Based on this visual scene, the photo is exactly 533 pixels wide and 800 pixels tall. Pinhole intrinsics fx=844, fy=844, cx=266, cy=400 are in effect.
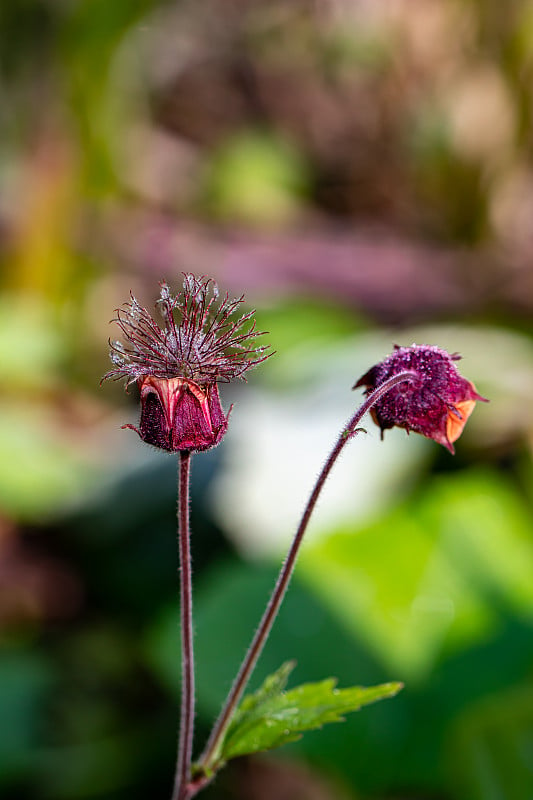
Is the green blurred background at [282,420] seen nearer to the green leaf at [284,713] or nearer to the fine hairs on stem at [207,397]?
the green leaf at [284,713]

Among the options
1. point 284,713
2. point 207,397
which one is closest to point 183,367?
point 207,397

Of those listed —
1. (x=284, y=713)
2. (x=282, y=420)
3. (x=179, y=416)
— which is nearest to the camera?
(x=179, y=416)

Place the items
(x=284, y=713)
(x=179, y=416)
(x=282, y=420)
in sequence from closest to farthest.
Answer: (x=179, y=416)
(x=284, y=713)
(x=282, y=420)

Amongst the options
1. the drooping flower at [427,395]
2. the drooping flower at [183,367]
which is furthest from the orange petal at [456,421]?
the drooping flower at [183,367]

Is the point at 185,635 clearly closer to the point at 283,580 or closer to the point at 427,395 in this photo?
the point at 283,580

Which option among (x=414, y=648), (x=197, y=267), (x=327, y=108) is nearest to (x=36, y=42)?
(x=197, y=267)

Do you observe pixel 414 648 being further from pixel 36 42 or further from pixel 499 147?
pixel 499 147

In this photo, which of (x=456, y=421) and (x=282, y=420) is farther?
(x=282, y=420)

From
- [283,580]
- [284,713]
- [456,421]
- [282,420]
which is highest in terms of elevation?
[282,420]
